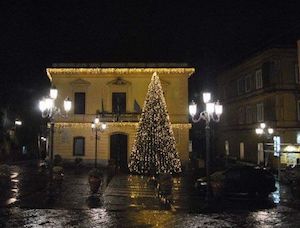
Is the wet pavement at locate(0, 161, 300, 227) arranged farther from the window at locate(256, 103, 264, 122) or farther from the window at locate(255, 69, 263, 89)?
the window at locate(255, 69, 263, 89)

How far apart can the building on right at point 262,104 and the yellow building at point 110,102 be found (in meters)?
8.31

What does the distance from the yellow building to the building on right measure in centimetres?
831

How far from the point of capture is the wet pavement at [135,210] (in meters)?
11.9

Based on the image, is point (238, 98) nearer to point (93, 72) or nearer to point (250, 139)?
point (250, 139)

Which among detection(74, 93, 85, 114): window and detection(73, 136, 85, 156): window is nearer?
detection(73, 136, 85, 156): window

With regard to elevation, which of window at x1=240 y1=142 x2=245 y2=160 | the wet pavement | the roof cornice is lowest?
the wet pavement

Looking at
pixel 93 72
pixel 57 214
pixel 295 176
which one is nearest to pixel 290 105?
pixel 295 176

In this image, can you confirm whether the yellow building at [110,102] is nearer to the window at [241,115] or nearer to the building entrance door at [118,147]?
the building entrance door at [118,147]

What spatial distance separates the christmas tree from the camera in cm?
2716

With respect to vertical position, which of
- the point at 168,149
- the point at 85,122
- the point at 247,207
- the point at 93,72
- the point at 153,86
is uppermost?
the point at 93,72

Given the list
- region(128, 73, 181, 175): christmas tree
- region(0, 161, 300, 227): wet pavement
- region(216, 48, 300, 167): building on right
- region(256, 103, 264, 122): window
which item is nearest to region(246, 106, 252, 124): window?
region(216, 48, 300, 167): building on right

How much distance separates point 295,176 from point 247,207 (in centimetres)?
701

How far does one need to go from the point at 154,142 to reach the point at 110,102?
10215 millimetres

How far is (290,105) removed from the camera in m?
36.4
